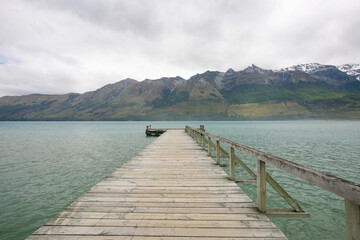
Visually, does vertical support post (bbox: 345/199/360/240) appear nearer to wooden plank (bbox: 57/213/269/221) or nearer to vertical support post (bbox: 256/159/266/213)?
wooden plank (bbox: 57/213/269/221)

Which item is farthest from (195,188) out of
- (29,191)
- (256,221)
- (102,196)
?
(29,191)

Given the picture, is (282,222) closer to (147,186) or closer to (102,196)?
(147,186)

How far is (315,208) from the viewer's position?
6.75 metres

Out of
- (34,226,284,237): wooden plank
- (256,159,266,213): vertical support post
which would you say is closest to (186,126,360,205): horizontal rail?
(256,159,266,213): vertical support post

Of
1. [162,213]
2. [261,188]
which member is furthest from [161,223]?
[261,188]

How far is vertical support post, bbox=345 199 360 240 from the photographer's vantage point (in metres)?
1.76

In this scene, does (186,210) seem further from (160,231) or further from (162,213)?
(160,231)

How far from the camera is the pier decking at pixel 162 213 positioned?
285 centimetres

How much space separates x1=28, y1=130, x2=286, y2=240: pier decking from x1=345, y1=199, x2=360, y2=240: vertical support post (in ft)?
3.73

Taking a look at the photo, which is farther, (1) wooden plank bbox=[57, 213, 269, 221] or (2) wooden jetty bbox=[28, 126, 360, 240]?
(1) wooden plank bbox=[57, 213, 269, 221]

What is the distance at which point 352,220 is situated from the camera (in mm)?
1822

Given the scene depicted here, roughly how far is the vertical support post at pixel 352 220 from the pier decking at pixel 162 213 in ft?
3.73

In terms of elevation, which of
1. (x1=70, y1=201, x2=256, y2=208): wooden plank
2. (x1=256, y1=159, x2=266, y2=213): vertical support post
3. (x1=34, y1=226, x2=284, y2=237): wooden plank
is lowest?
(x1=70, y1=201, x2=256, y2=208): wooden plank

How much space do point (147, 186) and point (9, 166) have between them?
45.8 feet
